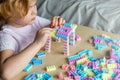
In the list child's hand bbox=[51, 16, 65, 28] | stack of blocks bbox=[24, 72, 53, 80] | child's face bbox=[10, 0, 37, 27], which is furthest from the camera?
child's hand bbox=[51, 16, 65, 28]

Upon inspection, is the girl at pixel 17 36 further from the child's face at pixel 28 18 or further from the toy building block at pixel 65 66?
the toy building block at pixel 65 66

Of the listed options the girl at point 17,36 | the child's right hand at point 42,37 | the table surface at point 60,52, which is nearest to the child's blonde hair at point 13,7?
the girl at point 17,36

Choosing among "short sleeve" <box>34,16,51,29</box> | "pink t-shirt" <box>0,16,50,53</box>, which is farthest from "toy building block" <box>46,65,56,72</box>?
"short sleeve" <box>34,16,51,29</box>

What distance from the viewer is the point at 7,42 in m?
0.96

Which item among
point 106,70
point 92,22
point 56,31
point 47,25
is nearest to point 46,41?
point 56,31

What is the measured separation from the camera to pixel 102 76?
86 centimetres

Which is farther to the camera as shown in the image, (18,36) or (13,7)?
(18,36)

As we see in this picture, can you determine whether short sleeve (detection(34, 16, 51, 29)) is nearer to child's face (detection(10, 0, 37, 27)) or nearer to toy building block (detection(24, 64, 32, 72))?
child's face (detection(10, 0, 37, 27))

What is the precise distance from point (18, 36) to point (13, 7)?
0.16m

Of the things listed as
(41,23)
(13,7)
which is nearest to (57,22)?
(41,23)

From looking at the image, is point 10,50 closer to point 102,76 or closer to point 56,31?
point 56,31

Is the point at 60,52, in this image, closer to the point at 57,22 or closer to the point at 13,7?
the point at 57,22

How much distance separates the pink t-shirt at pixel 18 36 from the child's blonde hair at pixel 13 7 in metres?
0.08

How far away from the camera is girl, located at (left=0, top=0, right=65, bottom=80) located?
0.88 meters
